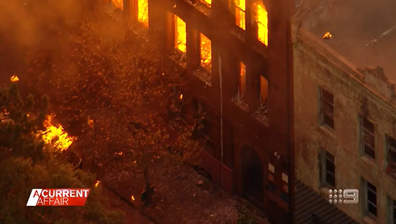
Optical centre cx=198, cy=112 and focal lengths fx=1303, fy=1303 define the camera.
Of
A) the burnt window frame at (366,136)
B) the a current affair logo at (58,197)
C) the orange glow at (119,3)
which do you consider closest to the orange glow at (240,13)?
the burnt window frame at (366,136)

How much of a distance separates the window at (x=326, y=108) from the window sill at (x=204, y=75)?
26.6 ft

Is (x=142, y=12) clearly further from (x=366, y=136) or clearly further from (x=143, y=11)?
(x=366, y=136)

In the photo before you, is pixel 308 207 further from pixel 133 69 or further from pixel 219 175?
pixel 133 69

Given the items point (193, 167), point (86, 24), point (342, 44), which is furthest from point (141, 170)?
point (342, 44)

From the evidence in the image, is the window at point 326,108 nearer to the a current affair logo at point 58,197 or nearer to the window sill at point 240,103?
the window sill at point 240,103

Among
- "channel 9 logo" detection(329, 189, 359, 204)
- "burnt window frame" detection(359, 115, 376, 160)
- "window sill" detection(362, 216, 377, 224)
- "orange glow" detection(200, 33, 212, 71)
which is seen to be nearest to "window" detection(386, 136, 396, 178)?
"burnt window frame" detection(359, 115, 376, 160)

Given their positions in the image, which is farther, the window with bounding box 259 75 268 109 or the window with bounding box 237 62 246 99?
the window with bounding box 237 62 246 99

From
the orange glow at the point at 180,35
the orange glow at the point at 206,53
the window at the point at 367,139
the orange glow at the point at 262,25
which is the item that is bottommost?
the window at the point at 367,139

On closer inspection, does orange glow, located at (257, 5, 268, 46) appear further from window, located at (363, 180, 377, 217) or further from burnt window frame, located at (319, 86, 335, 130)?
window, located at (363, 180, 377, 217)

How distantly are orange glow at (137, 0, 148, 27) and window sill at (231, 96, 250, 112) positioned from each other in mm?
7643

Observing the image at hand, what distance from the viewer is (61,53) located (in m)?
72.8

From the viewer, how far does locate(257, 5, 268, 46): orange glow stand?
59.2 metres

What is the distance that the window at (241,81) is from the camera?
61875mm

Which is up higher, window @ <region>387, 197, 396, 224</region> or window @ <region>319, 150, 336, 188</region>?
window @ <region>319, 150, 336, 188</region>
